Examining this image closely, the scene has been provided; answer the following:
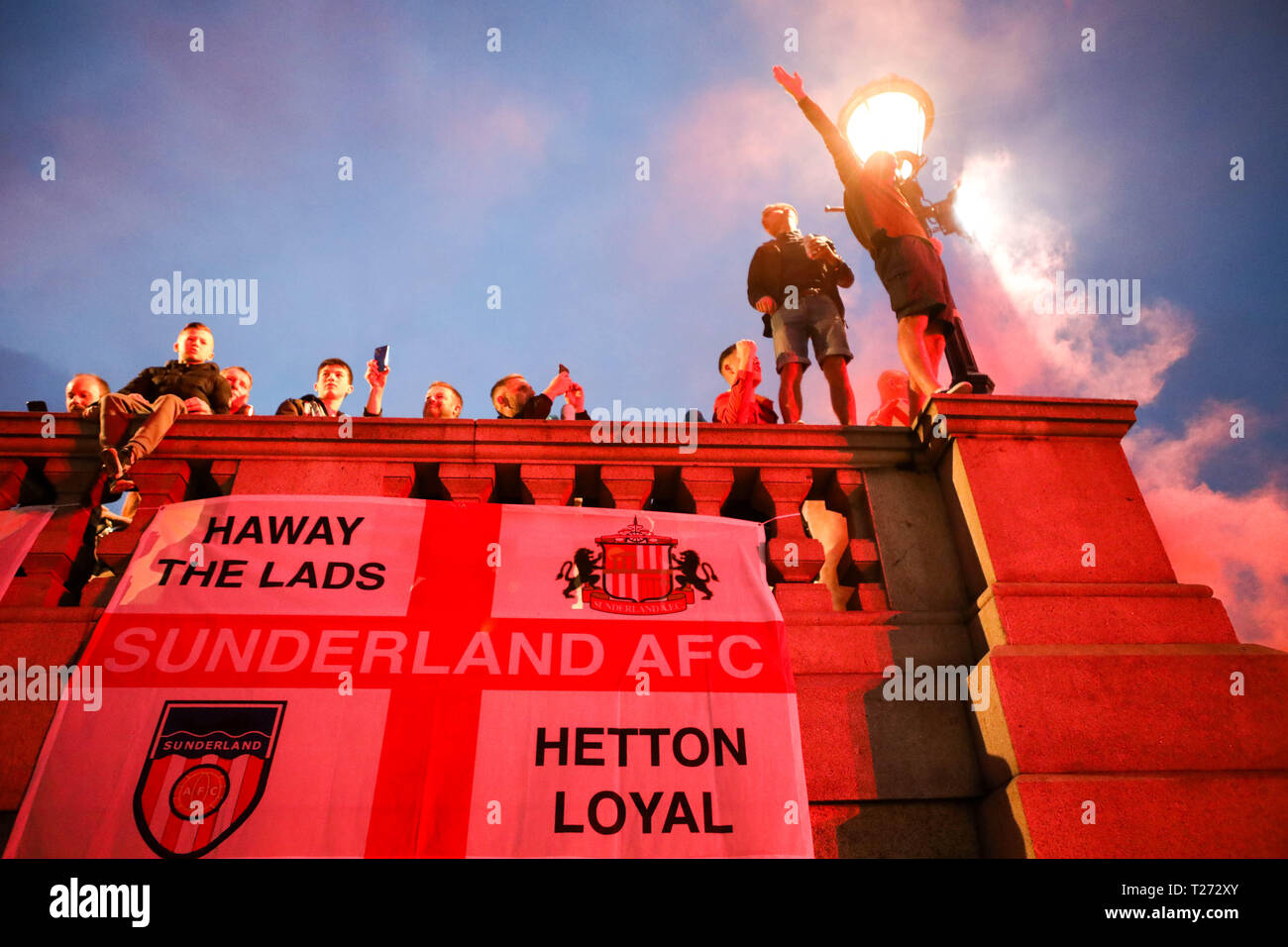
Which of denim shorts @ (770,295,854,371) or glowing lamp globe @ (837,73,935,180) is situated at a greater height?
glowing lamp globe @ (837,73,935,180)

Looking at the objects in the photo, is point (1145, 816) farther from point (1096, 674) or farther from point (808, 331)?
point (808, 331)

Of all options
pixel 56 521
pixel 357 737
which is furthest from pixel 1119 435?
pixel 56 521

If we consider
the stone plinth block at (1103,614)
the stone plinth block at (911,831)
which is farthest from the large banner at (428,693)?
the stone plinth block at (1103,614)

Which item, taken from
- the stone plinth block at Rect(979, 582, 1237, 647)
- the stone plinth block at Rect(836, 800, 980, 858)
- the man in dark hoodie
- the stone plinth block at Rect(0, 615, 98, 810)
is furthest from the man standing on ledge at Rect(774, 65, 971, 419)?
the stone plinth block at Rect(0, 615, 98, 810)

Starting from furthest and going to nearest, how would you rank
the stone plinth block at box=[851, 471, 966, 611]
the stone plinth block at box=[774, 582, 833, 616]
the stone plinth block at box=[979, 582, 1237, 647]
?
the stone plinth block at box=[851, 471, 966, 611]
the stone plinth block at box=[774, 582, 833, 616]
the stone plinth block at box=[979, 582, 1237, 647]

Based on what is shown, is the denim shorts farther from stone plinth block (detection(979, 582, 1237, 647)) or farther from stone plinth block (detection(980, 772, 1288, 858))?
stone plinth block (detection(980, 772, 1288, 858))

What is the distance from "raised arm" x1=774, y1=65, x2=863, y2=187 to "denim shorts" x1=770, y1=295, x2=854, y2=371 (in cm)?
113

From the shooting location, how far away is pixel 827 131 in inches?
279

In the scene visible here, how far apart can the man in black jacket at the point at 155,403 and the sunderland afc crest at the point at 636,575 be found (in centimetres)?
260

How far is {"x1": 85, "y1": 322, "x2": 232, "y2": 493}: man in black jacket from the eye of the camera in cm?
462

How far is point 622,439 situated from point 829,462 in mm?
1309

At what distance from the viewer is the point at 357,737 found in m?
3.75
